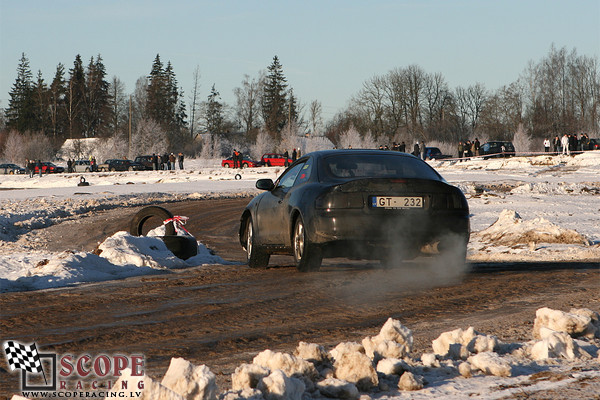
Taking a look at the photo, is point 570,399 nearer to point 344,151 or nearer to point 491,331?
point 491,331

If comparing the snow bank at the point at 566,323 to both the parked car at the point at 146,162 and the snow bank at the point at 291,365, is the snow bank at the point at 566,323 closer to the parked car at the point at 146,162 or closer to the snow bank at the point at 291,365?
the snow bank at the point at 291,365

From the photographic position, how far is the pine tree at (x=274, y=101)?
377 feet

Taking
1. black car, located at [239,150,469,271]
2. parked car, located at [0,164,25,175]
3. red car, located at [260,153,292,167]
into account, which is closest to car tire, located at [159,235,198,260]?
black car, located at [239,150,469,271]

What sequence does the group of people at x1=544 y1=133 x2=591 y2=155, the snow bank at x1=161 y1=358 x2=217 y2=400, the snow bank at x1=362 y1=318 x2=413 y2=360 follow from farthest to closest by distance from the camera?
the group of people at x1=544 y1=133 x2=591 y2=155, the snow bank at x1=362 y1=318 x2=413 y2=360, the snow bank at x1=161 y1=358 x2=217 y2=400

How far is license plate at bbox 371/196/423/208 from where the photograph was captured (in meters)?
7.98

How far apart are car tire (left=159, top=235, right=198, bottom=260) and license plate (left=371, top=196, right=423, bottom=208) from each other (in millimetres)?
3951

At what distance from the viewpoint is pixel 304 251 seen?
8305 mm

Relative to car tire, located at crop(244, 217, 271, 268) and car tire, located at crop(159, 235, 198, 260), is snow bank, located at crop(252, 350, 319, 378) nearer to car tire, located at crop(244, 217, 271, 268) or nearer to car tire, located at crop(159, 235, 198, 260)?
car tire, located at crop(244, 217, 271, 268)

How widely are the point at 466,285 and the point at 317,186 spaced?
1927mm

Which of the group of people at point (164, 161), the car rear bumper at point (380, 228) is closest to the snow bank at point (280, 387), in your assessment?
the car rear bumper at point (380, 228)

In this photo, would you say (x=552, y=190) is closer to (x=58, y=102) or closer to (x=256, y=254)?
(x=256, y=254)

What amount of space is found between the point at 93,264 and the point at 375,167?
3.48 metres

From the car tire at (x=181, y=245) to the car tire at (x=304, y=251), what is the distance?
273 centimetres

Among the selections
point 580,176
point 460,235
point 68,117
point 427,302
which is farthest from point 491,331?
point 68,117
